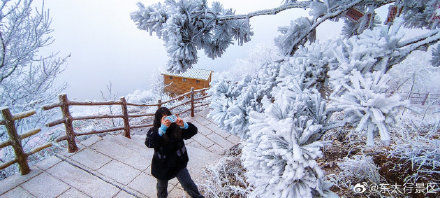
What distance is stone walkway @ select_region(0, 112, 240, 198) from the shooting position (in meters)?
3.21

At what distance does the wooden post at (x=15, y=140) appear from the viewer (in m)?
3.26

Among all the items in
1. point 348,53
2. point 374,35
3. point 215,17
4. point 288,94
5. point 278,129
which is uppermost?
point 215,17

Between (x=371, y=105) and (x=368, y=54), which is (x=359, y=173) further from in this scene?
(x=371, y=105)

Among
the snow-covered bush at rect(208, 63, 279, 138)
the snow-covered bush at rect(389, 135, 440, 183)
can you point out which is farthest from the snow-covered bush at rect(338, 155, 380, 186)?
the snow-covered bush at rect(208, 63, 279, 138)

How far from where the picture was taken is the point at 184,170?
301 centimetres

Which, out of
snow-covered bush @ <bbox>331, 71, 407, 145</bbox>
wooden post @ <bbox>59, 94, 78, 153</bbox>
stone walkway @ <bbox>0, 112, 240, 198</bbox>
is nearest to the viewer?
snow-covered bush @ <bbox>331, 71, 407, 145</bbox>

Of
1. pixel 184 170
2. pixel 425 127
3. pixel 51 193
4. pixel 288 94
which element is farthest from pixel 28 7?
pixel 425 127

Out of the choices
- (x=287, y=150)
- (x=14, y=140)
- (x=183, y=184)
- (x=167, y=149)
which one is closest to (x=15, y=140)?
(x=14, y=140)

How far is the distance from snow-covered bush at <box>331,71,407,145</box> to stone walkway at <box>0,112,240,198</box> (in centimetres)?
319

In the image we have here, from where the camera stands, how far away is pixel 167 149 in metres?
2.79

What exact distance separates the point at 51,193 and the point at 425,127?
6996 millimetres

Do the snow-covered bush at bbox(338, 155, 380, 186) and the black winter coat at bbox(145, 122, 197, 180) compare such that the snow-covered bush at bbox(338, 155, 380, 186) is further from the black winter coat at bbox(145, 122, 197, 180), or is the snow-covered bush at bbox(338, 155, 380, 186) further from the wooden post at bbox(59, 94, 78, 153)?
the wooden post at bbox(59, 94, 78, 153)

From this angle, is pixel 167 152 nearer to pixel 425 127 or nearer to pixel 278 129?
pixel 278 129

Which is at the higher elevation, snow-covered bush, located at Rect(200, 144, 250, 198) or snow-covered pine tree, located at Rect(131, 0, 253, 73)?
snow-covered pine tree, located at Rect(131, 0, 253, 73)
